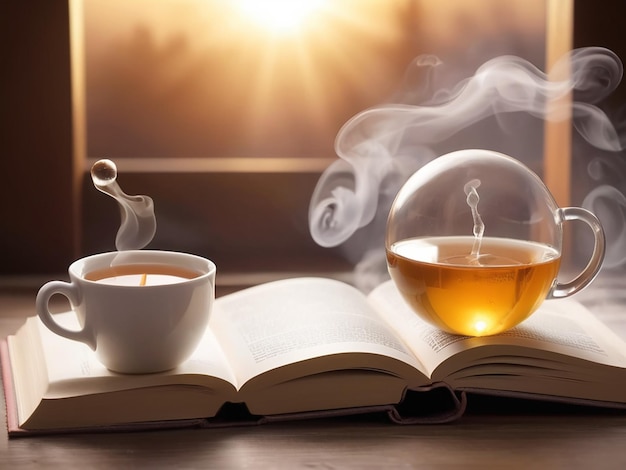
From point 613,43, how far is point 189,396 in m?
0.95

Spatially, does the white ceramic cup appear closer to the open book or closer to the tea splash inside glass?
the open book

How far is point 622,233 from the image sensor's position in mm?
1409

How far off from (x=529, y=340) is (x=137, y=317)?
1.27 feet

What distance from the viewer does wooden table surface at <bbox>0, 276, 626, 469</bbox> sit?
0.72 metres

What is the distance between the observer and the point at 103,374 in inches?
31.5

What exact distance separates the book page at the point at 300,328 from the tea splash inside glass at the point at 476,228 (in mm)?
69

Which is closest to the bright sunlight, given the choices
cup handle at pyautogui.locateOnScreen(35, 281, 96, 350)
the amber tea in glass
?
the amber tea in glass

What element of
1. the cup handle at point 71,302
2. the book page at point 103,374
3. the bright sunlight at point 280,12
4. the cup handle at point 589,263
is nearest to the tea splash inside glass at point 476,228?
the cup handle at point 589,263

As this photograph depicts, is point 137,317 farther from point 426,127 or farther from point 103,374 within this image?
point 426,127

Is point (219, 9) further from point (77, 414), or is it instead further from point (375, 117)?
point (77, 414)

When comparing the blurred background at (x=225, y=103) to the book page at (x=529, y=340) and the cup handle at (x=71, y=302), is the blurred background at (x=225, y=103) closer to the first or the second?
the book page at (x=529, y=340)

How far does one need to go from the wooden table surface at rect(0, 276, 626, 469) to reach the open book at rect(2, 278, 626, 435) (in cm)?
1

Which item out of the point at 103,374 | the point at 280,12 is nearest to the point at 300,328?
the point at 103,374

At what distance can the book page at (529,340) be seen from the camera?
81 centimetres
